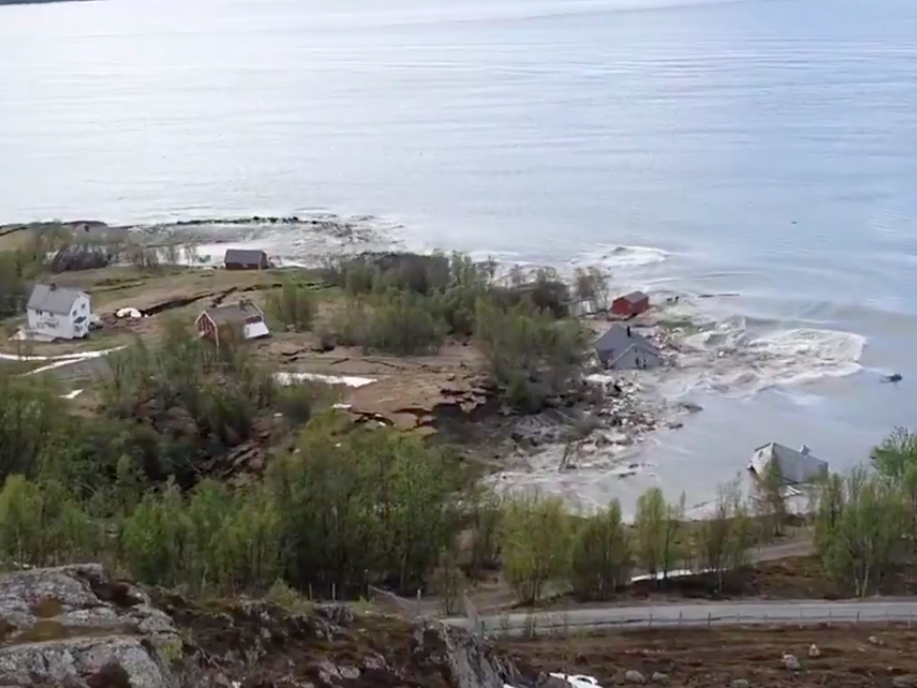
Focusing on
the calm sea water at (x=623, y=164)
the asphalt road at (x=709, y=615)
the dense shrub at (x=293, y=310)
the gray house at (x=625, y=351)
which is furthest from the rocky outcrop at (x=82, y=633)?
the dense shrub at (x=293, y=310)

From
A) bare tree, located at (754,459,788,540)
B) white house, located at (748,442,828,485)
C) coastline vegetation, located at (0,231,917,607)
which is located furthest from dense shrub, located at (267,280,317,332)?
bare tree, located at (754,459,788,540)

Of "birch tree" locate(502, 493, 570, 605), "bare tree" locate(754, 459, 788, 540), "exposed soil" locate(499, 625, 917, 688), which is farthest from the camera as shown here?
"bare tree" locate(754, 459, 788, 540)

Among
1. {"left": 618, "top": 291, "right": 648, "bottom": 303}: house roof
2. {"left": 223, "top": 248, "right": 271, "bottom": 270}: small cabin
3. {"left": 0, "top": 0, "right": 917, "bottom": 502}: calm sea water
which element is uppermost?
{"left": 0, "top": 0, "right": 917, "bottom": 502}: calm sea water

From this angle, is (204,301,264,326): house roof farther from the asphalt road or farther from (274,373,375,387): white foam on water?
the asphalt road

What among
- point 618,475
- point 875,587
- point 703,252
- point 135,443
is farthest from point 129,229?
point 875,587

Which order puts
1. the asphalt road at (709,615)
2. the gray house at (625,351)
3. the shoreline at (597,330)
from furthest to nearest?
1. the gray house at (625,351)
2. the shoreline at (597,330)
3. the asphalt road at (709,615)

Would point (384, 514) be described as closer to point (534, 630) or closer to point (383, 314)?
point (534, 630)

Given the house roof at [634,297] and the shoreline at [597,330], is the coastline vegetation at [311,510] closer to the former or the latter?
the shoreline at [597,330]
